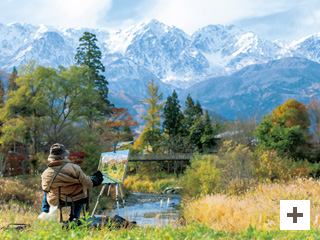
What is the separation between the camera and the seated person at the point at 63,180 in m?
5.57

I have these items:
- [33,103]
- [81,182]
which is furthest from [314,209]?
[33,103]

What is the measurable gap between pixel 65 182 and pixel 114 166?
8.57ft

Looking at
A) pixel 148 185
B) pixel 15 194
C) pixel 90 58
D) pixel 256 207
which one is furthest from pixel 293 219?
pixel 90 58

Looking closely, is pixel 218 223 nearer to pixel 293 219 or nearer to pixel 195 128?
pixel 293 219

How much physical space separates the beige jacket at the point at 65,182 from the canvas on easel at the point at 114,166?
7.18 ft

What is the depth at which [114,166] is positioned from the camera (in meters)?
8.22

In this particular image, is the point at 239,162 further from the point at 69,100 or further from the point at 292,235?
the point at 69,100

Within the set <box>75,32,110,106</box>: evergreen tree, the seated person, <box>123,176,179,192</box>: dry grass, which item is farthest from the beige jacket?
<box>75,32,110,106</box>: evergreen tree

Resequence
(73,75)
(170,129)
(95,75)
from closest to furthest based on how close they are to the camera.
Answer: (73,75) → (95,75) → (170,129)

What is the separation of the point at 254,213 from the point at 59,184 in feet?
19.4

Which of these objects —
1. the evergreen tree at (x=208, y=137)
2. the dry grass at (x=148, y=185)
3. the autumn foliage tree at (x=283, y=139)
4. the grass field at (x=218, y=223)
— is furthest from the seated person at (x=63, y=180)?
the evergreen tree at (x=208, y=137)

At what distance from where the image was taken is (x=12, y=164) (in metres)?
28.3

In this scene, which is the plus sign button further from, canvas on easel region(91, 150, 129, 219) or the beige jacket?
canvas on easel region(91, 150, 129, 219)

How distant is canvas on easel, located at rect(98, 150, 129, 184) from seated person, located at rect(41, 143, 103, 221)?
7.03 ft
